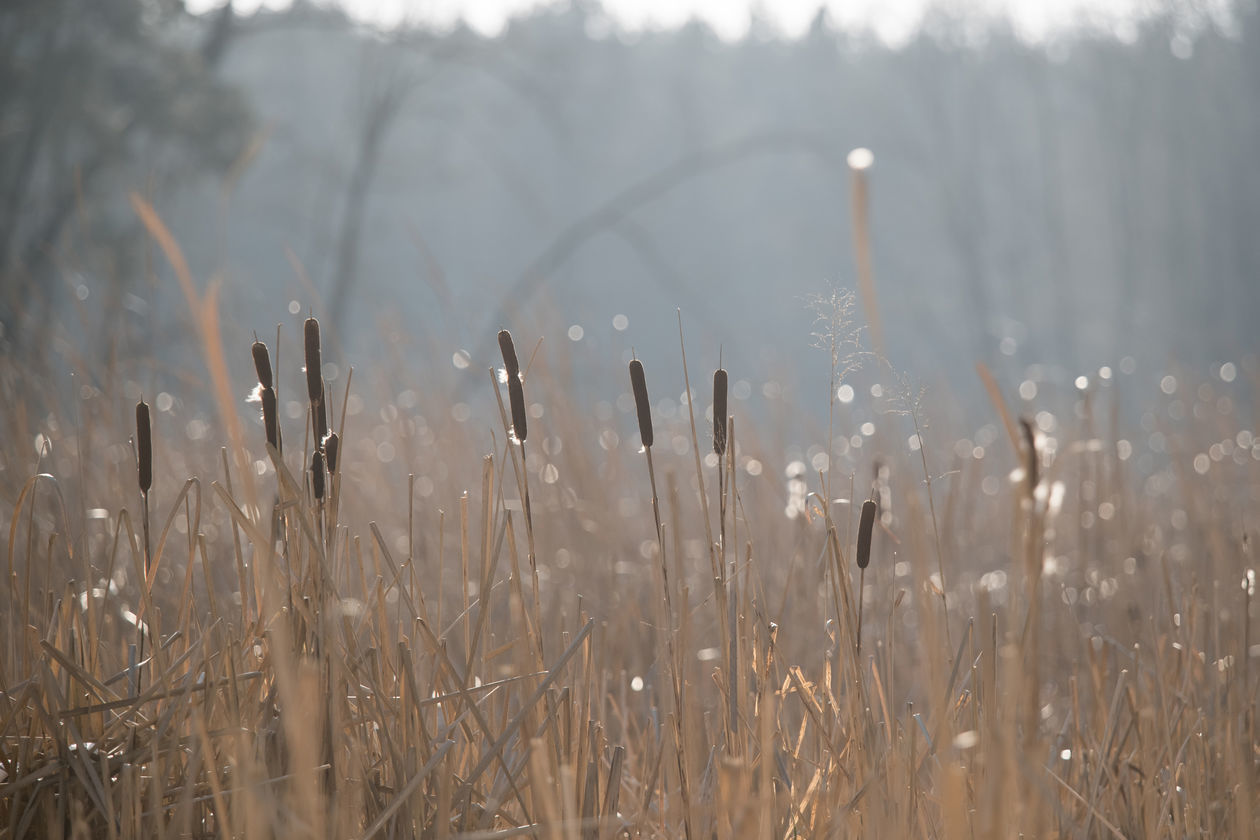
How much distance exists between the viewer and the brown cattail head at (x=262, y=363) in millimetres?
530

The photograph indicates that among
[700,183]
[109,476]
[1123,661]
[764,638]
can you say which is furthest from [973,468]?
[700,183]

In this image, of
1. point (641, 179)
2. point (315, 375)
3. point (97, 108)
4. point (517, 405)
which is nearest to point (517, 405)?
point (517, 405)

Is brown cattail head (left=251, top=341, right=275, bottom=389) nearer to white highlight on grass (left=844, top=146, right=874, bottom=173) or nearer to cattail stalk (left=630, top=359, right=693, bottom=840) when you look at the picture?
cattail stalk (left=630, top=359, right=693, bottom=840)

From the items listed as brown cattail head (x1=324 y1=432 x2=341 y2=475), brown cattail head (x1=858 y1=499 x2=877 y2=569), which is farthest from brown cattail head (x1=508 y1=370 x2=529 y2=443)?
brown cattail head (x1=858 y1=499 x2=877 y2=569)

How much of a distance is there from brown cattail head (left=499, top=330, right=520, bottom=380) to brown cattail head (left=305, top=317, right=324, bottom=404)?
0.10 m

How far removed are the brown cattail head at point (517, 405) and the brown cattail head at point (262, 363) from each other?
14cm

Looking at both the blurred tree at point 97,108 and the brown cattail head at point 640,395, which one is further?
the blurred tree at point 97,108

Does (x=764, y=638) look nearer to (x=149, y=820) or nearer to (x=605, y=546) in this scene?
(x=149, y=820)

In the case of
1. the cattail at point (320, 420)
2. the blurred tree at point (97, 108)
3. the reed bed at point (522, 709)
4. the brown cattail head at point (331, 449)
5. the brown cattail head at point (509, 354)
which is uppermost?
the blurred tree at point (97, 108)

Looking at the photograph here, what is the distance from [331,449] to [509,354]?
13 centimetres

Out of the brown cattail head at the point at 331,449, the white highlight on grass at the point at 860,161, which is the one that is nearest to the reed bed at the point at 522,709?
the brown cattail head at the point at 331,449

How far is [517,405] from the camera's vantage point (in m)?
0.57

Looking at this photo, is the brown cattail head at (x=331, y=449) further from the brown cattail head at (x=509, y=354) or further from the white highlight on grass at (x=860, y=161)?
the white highlight on grass at (x=860, y=161)

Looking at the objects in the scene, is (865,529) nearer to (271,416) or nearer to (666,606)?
(666,606)
